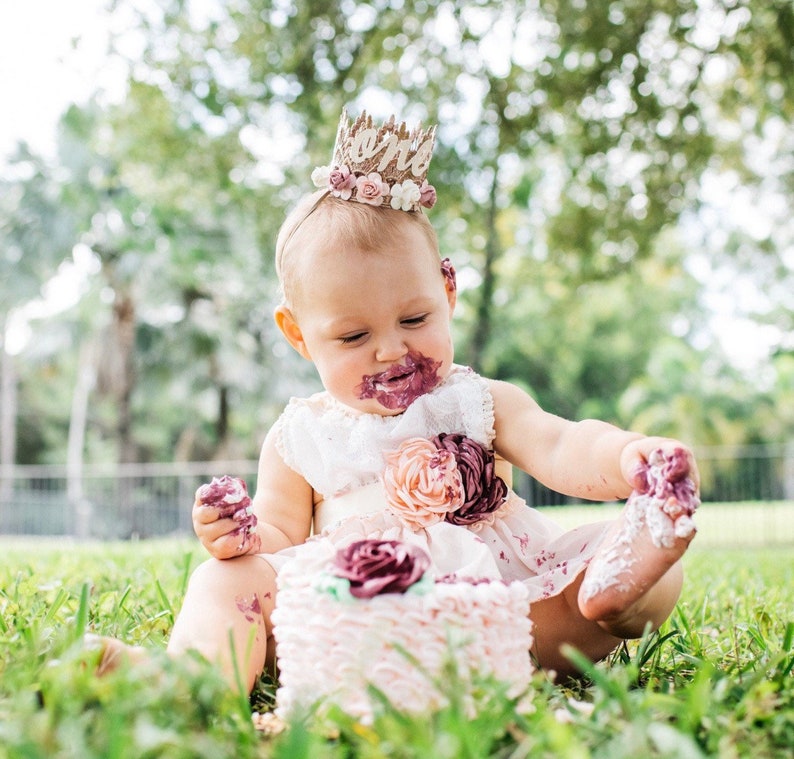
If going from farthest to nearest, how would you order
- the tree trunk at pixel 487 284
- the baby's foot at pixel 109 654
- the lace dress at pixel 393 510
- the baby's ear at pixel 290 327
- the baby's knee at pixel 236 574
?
1. the tree trunk at pixel 487 284
2. the baby's ear at pixel 290 327
3. the lace dress at pixel 393 510
4. the baby's knee at pixel 236 574
5. the baby's foot at pixel 109 654

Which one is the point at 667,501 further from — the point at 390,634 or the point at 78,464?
the point at 78,464

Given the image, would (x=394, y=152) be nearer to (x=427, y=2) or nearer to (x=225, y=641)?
(x=225, y=641)

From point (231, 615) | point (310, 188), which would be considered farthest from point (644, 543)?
point (310, 188)

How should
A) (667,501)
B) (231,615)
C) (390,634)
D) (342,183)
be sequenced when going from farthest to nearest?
1. (342,183)
2. (231,615)
3. (667,501)
4. (390,634)

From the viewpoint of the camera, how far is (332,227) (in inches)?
77.2

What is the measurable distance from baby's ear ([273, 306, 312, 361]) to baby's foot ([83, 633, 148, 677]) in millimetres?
952

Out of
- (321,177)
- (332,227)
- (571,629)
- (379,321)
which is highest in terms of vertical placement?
(321,177)

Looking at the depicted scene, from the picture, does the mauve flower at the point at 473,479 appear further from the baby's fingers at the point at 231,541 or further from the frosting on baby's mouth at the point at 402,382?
the baby's fingers at the point at 231,541

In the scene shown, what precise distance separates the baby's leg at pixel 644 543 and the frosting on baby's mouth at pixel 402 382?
633 millimetres

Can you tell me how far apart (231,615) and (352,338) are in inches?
26.7

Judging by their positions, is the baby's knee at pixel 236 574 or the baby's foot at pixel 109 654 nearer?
the baby's foot at pixel 109 654

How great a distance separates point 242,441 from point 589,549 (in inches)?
1131

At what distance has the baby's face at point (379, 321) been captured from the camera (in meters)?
1.89

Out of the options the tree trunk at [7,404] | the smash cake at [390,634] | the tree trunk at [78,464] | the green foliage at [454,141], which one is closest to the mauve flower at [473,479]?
the smash cake at [390,634]
